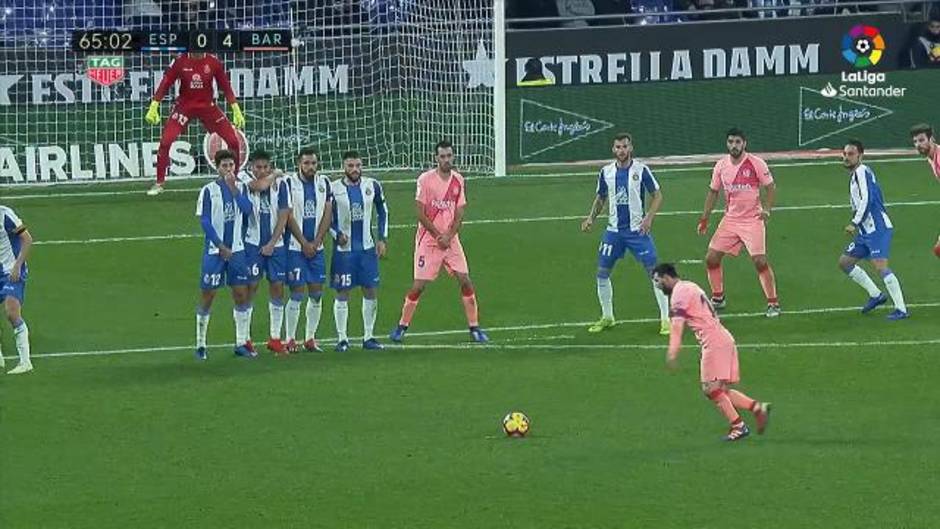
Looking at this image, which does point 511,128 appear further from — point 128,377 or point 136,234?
point 128,377

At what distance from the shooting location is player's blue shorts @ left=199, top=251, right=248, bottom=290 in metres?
25.0

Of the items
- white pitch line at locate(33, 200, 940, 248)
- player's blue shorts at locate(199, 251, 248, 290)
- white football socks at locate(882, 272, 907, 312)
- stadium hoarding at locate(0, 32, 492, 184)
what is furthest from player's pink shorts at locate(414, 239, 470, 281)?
stadium hoarding at locate(0, 32, 492, 184)

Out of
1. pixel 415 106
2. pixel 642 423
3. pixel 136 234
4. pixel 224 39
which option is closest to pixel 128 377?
pixel 642 423

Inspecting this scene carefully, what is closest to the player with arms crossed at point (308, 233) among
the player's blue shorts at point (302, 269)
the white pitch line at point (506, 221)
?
the player's blue shorts at point (302, 269)

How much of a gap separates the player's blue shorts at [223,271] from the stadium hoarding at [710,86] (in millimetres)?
14369

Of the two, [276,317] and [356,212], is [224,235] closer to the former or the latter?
[276,317]

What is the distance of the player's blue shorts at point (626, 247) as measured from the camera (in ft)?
88.5

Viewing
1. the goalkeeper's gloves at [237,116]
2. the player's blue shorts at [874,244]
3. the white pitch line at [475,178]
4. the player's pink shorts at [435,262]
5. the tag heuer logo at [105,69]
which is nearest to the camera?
the player's pink shorts at [435,262]

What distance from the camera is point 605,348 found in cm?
2606

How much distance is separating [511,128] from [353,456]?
63.1 feet

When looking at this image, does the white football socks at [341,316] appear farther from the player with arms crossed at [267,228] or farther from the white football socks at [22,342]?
the white football socks at [22,342]

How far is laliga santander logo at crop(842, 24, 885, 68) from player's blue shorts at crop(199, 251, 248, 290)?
728 inches

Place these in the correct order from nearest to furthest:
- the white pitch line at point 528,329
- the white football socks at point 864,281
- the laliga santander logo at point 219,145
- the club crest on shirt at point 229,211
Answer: the club crest on shirt at point 229,211, the white pitch line at point 528,329, the white football socks at point 864,281, the laliga santander logo at point 219,145

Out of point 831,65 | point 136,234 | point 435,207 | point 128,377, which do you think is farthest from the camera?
point 831,65
